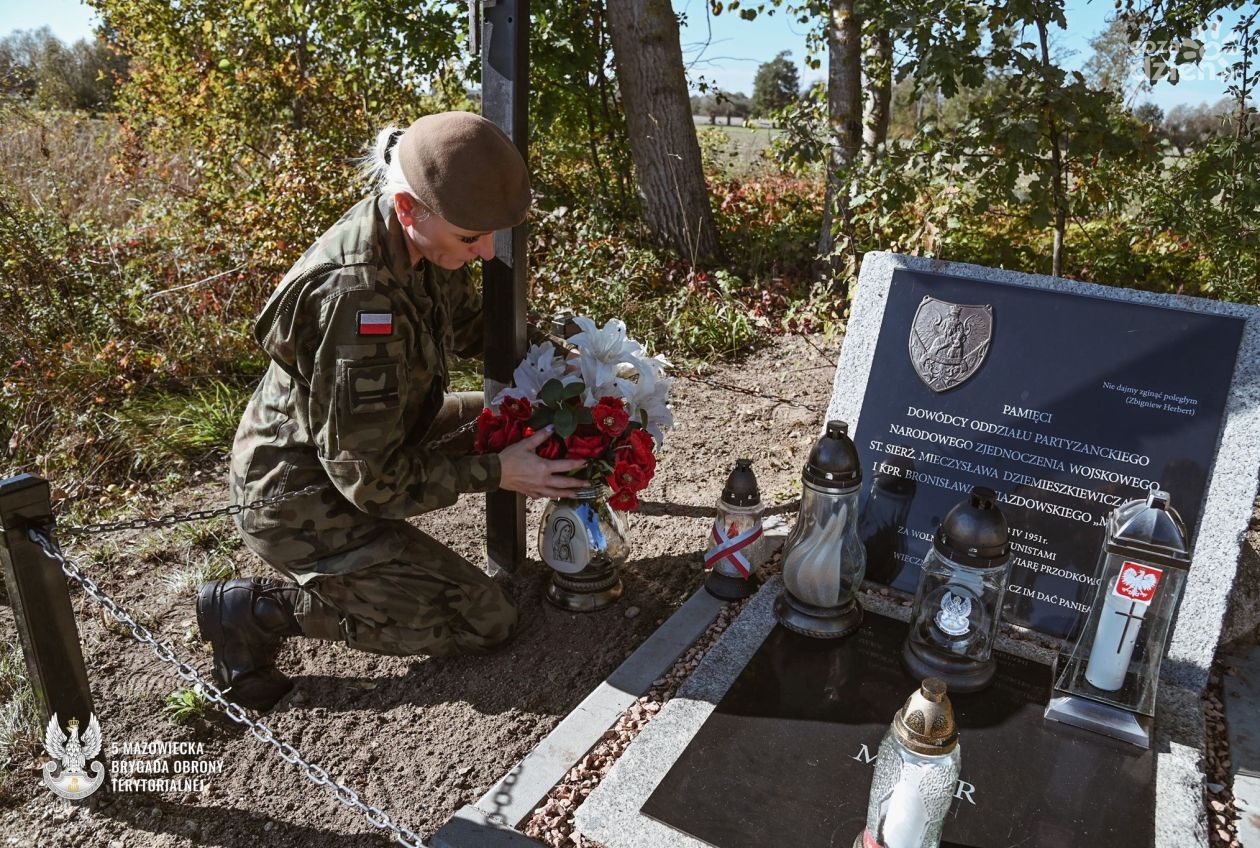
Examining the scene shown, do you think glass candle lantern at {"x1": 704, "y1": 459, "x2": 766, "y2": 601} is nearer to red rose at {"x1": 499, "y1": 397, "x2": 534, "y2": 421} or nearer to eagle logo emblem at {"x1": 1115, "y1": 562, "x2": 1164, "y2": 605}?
red rose at {"x1": 499, "y1": 397, "x2": 534, "y2": 421}

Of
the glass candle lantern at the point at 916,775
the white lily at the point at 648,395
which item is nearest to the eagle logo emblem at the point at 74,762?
the white lily at the point at 648,395

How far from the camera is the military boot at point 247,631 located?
269 centimetres

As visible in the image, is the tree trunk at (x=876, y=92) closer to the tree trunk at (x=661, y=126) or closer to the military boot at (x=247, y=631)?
the tree trunk at (x=661, y=126)

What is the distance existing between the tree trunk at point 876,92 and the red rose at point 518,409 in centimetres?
317

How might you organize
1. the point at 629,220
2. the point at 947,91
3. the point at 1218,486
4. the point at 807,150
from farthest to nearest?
the point at 629,220
the point at 807,150
the point at 947,91
the point at 1218,486

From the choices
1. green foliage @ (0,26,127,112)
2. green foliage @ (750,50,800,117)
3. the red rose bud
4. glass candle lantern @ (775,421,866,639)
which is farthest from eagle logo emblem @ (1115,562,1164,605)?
green foliage @ (0,26,127,112)

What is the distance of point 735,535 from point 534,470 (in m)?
0.78

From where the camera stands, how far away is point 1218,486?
8.14 feet

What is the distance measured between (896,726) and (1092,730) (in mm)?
1004

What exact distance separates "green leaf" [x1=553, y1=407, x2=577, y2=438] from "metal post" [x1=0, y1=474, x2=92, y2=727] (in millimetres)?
1348

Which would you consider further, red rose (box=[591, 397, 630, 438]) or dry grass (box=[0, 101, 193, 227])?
dry grass (box=[0, 101, 193, 227])

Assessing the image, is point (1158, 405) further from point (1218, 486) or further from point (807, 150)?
point (807, 150)

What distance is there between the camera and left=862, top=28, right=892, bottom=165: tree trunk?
5383mm

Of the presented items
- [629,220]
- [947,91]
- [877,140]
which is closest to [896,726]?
[947,91]
